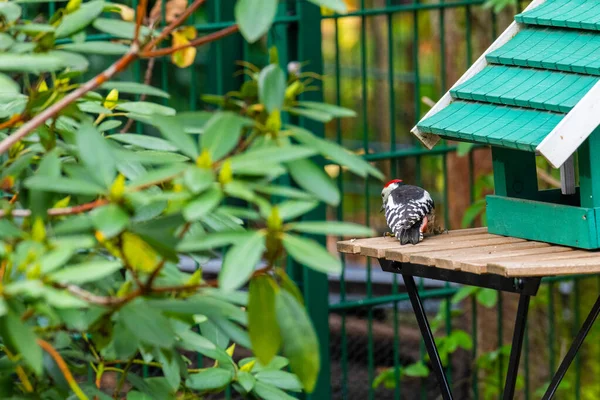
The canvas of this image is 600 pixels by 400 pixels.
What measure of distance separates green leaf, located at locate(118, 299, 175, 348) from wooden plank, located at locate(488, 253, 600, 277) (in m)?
1.20

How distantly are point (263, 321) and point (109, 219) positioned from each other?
28cm

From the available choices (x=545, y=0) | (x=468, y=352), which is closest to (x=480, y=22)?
(x=468, y=352)

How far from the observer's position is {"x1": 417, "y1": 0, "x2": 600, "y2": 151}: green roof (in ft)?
9.19

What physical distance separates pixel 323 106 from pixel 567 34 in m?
1.66

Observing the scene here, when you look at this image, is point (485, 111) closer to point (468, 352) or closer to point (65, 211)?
point (65, 211)

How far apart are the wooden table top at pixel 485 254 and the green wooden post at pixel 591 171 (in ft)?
0.53

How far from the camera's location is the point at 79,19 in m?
1.79

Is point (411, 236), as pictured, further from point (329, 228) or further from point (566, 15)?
point (329, 228)

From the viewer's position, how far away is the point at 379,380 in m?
4.90

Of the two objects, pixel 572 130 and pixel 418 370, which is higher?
pixel 572 130

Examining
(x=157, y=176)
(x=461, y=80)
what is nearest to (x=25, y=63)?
(x=157, y=176)

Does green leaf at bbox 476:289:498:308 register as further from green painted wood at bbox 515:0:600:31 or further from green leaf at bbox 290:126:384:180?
green leaf at bbox 290:126:384:180

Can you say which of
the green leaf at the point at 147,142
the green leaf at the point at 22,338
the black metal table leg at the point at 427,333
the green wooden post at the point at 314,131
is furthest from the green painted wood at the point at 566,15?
the green leaf at the point at 22,338

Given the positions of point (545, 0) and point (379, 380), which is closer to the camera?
point (545, 0)
